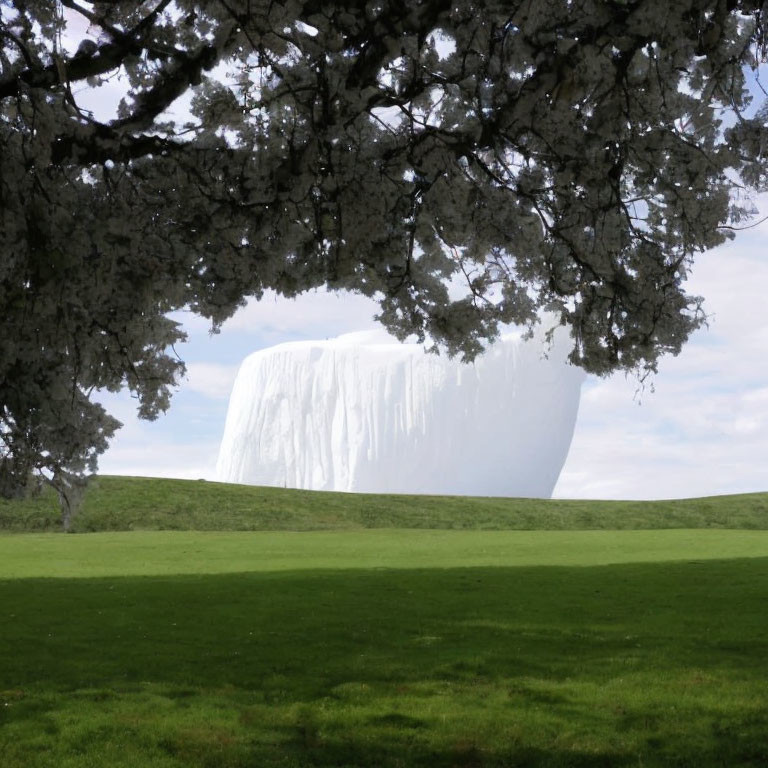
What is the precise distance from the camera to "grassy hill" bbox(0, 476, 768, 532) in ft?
135

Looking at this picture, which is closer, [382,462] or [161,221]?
[161,221]

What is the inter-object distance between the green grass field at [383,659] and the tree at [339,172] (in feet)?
12.5

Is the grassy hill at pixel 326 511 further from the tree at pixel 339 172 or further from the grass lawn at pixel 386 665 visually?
the tree at pixel 339 172

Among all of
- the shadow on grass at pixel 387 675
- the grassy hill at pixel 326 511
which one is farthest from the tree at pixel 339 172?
the grassy hill at pixel 326 511

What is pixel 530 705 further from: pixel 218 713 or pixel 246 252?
pixel 246 252

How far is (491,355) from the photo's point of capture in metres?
76.0

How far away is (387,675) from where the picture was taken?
11.3 m

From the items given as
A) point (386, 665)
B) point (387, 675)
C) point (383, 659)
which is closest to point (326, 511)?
point (383, 659)

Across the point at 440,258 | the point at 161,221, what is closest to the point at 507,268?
the point at 440,258

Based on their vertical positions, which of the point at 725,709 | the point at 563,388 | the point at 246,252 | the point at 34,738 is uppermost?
the point at 563,388

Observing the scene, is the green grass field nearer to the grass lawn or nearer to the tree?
the grass lawn

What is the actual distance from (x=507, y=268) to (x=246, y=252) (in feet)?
15.1

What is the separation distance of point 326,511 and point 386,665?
32.5m

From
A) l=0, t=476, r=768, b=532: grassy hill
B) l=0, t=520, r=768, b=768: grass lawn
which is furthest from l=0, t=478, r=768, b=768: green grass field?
l=0, t=476, r=768, b=532: grassy hill
